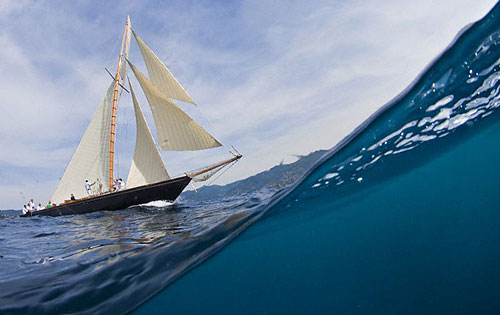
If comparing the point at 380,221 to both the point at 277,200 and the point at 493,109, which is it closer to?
the point at 493,109

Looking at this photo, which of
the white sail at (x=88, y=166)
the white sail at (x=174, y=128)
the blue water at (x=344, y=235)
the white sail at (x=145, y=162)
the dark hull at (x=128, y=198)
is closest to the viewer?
the blue water at (x=344, y=235)

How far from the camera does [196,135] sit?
2145 centimetres

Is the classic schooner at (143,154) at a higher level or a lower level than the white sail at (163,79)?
lower

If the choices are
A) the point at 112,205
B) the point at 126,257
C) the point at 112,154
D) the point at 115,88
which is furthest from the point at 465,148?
the point at 115,88

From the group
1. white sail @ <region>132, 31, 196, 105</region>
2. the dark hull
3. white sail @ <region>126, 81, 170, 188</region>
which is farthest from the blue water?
white sail @ <region>132, 31, 196, 105</region>

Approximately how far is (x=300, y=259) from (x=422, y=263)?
8.34 metres

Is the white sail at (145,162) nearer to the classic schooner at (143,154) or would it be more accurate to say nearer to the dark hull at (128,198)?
the classic schooner at (143,154)

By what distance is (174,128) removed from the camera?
21.9m

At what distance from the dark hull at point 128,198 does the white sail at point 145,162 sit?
6.14ft

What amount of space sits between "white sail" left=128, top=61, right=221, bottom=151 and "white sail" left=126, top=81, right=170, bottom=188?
3.22 feet

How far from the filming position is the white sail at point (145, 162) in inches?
852

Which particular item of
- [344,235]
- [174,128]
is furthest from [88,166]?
[344,235]

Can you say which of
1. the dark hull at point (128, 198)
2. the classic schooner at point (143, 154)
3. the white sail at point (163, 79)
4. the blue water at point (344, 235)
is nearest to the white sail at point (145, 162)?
the classic schooner at point (143, 154)

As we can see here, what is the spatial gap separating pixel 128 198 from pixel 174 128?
22.1 ft
